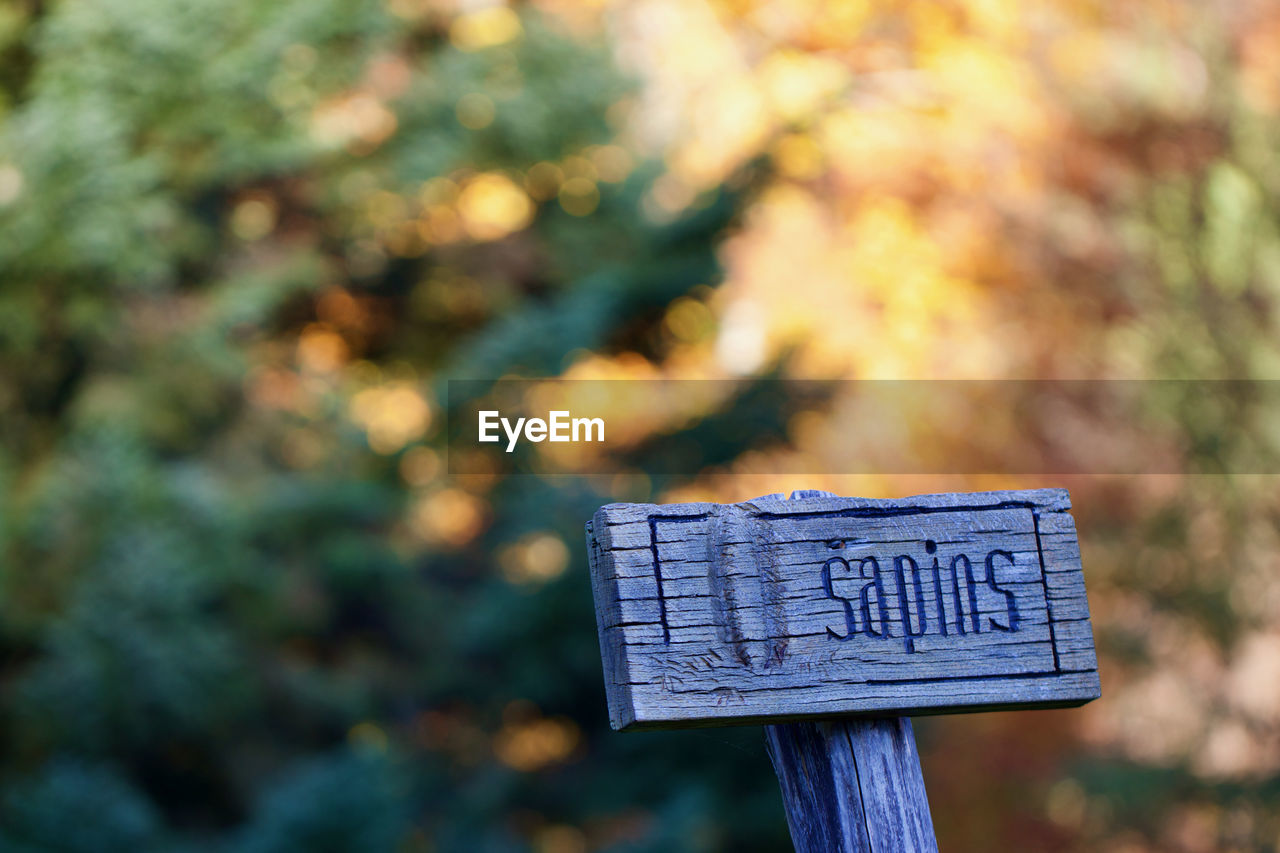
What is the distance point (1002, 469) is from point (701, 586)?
638cm

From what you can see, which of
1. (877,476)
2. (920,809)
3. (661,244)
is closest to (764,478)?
(877,476)

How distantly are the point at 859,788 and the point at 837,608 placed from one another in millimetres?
177

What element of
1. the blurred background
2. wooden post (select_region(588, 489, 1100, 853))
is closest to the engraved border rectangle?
wooden post (select_region(588, 489, 1100, 853))

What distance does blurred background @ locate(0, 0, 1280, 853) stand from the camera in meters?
3.60

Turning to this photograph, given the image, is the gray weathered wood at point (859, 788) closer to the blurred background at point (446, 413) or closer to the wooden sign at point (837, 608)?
the wooden sign at point (837, 608)

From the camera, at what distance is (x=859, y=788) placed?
0.99 metres

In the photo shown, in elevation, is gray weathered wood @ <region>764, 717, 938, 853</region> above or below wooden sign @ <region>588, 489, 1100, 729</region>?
below

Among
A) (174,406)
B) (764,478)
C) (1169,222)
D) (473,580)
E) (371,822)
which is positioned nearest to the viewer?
(371,822)

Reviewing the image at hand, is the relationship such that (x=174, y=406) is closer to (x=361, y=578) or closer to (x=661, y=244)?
(x=361, y=578)

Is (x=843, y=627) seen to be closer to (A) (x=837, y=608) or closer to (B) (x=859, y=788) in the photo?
(A) (x=837, y=608)

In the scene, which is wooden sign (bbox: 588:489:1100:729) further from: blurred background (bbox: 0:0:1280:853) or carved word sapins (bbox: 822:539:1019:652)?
blurred background (bbox: 0:0:1280:853)

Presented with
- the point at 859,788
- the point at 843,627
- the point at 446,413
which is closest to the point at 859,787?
the point at 859,788

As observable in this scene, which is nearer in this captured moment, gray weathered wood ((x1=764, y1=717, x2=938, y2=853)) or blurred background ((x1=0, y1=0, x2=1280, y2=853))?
gray weathered wood ((x1=764, y1=717, x2=938, y2=853))

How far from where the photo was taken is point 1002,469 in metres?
6.90
